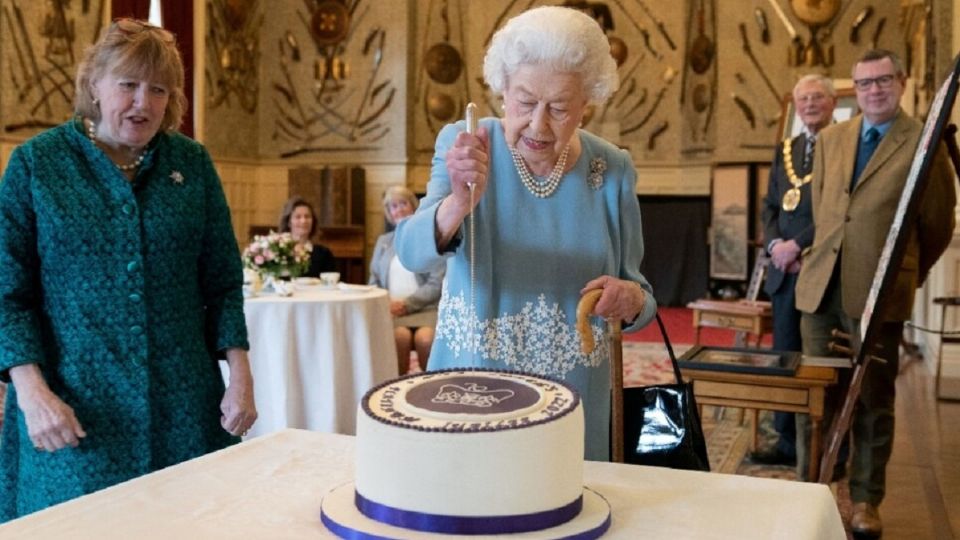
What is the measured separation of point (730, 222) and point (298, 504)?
10642mm

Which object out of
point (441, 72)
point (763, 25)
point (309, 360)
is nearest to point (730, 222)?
point (763, 25)

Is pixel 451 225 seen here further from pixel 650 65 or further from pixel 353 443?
pixel 650 65

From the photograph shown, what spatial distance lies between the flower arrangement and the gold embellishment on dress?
2.57 m

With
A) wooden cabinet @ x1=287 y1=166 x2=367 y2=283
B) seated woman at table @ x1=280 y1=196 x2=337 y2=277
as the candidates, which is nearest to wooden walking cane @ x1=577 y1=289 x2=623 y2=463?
seated woman at table @ x1=280 y1=196 x2=337 y2=277

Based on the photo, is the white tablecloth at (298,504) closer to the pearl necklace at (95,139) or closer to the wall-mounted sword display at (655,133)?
the pearl necklace at (95,139)

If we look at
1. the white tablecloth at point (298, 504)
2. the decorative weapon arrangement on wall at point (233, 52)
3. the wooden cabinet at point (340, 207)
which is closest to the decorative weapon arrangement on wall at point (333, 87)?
the decorative weapon arrangement on wall at point (233, 52)

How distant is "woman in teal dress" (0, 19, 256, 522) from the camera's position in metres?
1.86

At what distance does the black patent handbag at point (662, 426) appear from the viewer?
1.80 m

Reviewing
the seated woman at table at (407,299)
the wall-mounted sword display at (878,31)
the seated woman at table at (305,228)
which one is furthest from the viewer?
the wall-mounted sword display at (878,31)

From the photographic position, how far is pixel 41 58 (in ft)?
29.6

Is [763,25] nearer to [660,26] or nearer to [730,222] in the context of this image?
[660,26]

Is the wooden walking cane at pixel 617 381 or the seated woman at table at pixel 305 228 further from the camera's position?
the seated woman at table at pixel 305 228

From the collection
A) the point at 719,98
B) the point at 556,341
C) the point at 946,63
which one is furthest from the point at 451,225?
the point at 719,98

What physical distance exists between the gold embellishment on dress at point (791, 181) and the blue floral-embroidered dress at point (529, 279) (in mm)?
2995
